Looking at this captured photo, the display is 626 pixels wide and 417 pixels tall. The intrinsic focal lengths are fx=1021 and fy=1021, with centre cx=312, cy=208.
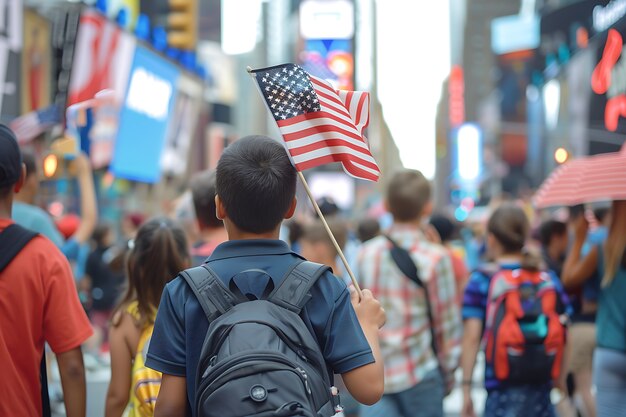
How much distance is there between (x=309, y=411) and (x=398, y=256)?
3.41 meters

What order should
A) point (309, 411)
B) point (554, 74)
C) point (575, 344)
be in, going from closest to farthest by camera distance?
point (309, 411) < point (575, 344) < point (554, 74)

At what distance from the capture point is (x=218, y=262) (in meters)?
3.37

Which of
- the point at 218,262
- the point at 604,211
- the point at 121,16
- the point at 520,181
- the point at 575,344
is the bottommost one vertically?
the point at 520,181

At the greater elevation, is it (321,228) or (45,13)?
(45,13)

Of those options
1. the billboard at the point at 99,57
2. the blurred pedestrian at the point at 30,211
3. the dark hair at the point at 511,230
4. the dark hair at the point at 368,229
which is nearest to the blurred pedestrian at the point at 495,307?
the dark hair at the point at 511,230

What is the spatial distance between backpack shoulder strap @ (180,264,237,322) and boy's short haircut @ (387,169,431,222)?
3319mm

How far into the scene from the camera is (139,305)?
4.62 m

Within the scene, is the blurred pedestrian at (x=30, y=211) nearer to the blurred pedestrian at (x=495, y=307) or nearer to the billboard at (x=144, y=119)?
the blurred pedestrian at (x=495, y=307)

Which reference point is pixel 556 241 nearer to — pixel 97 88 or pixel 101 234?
pixel 97 88

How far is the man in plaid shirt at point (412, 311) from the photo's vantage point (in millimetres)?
6195

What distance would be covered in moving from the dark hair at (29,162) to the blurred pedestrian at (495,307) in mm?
2799

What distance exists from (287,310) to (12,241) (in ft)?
4.72

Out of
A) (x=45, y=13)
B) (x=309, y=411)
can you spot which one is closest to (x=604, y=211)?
(x=309, y=411)

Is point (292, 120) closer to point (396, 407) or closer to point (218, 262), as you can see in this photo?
point (218, 262)
